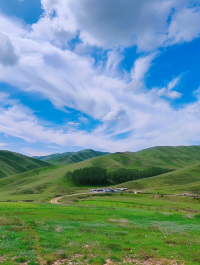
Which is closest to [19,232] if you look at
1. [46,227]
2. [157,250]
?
[46,227]

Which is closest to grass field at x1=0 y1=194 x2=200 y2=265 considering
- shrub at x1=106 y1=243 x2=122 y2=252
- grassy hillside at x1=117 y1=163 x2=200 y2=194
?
shrub at x1=106 y1=243 x2=122 y2=252

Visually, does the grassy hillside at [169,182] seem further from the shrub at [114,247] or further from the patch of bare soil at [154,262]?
the patch of bare soil at [154,262]

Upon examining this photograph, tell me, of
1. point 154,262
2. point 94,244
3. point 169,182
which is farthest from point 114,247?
point 169,182

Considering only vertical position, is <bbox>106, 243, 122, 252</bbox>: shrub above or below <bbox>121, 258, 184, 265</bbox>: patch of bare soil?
above

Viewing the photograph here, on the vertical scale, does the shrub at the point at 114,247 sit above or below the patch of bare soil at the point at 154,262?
above

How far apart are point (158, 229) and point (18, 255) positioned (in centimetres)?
1893

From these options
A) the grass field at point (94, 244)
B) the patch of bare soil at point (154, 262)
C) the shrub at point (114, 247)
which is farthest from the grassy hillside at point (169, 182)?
the patch of bare soil at point (154, 262)

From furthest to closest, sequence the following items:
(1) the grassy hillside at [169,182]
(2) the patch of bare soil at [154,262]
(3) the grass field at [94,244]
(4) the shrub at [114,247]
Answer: (1) the grassy hillside at [169,182] → (4) the shrub at [114,247] → (3) the grass field at [94,244] → (2) the patch of bare soil at [154,262]

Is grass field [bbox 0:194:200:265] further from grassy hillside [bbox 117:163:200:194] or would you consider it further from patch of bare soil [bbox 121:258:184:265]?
grassy hillside [bbox 117:163:200:194]

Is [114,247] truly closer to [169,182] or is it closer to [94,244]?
[94,244]

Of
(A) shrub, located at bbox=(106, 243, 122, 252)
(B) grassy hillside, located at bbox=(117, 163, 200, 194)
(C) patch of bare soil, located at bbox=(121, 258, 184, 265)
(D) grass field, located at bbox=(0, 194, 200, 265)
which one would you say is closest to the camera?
(C) patch of bare soil, located at bbox=(121, 258, 184, 265)

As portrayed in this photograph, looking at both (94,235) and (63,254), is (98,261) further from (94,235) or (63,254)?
(94,235)

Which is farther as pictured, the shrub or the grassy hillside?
the grassy hillside

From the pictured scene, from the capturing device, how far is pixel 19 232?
22188 mm
